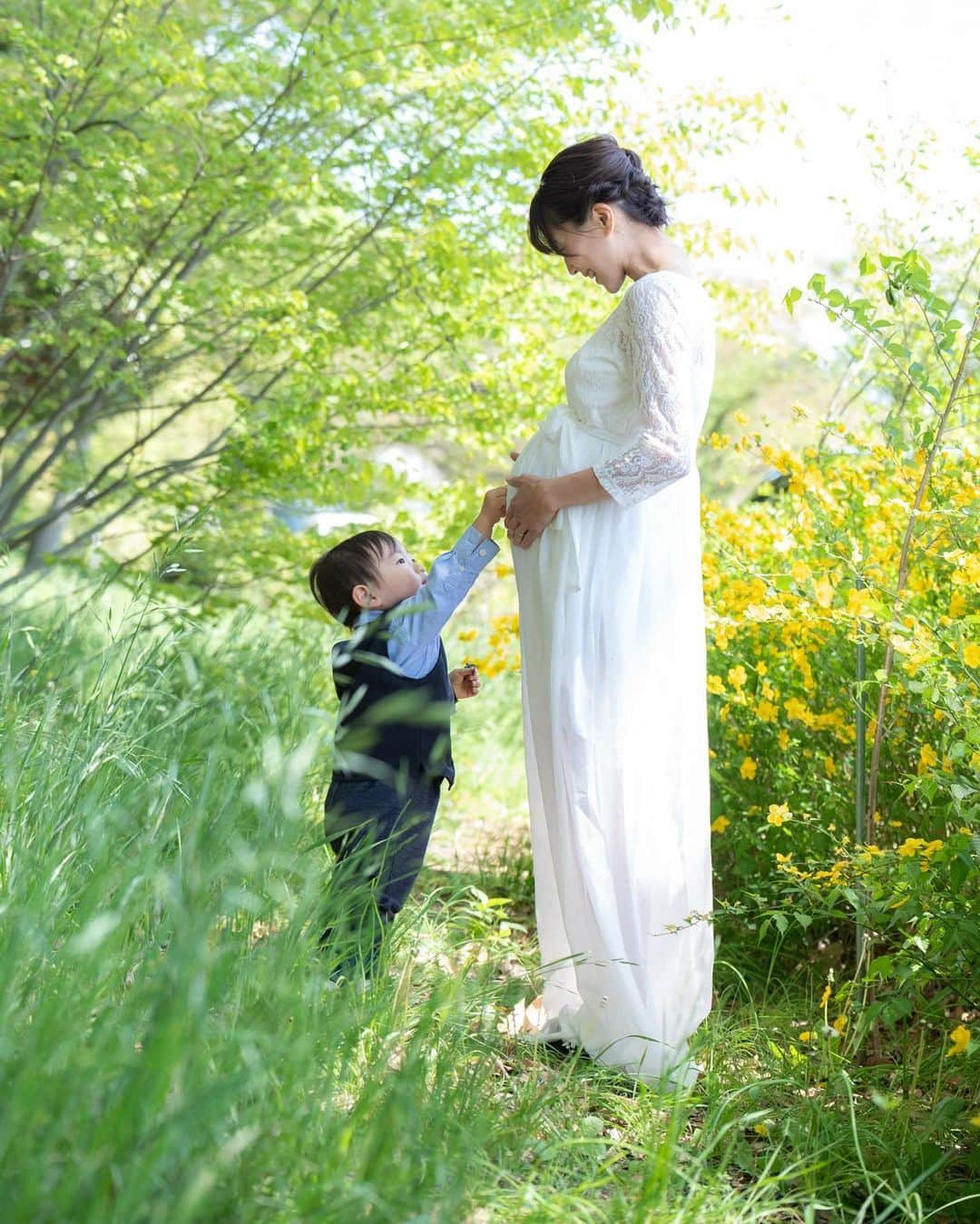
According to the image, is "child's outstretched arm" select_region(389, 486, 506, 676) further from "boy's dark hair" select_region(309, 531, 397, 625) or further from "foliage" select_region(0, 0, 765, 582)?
"foliage" select_region(0, 0, 765, 582)

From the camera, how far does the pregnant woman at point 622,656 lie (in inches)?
93.4

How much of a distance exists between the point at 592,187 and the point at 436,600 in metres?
0.85

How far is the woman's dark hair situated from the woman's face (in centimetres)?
1

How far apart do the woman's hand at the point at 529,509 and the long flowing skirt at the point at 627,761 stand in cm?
4

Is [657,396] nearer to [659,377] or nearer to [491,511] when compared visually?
[659,377]

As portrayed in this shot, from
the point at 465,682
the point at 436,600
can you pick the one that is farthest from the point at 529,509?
the point at 465,682

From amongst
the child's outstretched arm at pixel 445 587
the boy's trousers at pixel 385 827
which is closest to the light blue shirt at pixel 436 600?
the child's outstretched arm at pixel 445 587

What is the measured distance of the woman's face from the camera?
243 centimetres

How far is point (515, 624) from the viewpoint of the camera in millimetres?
3521

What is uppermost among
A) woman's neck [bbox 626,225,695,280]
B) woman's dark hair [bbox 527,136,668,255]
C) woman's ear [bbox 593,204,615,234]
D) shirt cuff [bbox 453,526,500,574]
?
woman's dark hair [bbox 527,136,668,255]

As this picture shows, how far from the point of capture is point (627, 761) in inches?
94.3

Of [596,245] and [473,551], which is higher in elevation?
[596,245]

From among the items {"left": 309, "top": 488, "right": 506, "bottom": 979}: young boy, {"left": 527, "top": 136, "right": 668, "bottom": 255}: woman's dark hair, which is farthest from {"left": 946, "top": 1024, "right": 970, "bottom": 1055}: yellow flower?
{"left": 527, "top": 136, "right": 668, "bottom": 255}: woman's dark hair

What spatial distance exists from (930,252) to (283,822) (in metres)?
4.49
